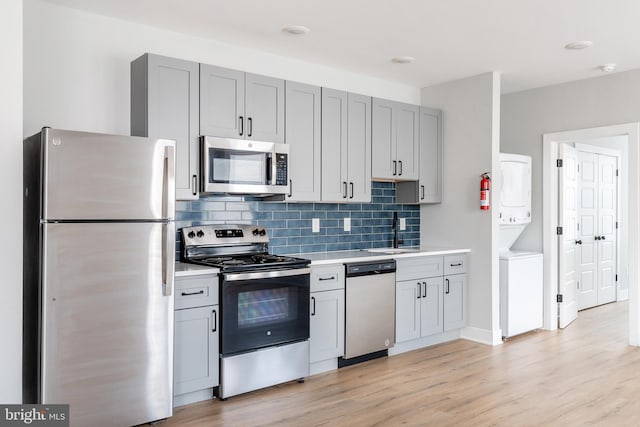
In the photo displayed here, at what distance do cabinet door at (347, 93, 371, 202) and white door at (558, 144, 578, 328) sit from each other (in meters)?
2.25

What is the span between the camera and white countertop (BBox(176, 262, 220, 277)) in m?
3.29

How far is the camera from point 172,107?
357 centimetres

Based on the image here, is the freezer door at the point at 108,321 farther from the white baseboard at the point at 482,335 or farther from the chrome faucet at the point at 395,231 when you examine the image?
the white baseboard at the point at 482,335

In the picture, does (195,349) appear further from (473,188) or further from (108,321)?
(473,188)

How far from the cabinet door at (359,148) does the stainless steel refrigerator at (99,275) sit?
1943mm

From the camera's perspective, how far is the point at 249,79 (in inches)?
155

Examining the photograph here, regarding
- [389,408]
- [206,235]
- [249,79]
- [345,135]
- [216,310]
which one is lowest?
[389,408]

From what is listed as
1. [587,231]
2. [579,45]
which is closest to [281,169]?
[579,45]

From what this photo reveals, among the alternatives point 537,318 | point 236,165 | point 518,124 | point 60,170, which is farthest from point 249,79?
point 537,318

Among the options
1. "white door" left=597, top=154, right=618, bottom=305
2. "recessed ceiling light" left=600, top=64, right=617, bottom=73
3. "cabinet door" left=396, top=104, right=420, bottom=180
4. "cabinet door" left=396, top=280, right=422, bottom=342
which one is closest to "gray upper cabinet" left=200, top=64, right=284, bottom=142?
"cabinet door" left=396, top=104, right=420, bottom=180

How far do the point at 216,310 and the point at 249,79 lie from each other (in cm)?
171

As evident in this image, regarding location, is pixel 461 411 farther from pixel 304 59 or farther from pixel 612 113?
pixel 612 113

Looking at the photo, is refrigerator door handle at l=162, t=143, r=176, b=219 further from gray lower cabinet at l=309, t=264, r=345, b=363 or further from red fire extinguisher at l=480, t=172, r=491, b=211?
red fire extinguisher at l=480, t=172, r=491, b=211

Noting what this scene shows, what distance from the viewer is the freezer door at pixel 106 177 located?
272 cm
